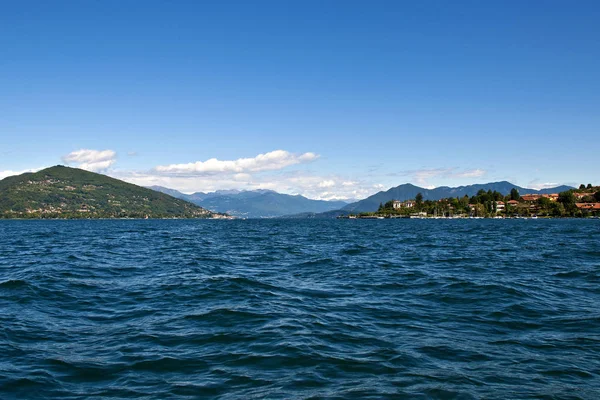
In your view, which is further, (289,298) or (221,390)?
(289,298)

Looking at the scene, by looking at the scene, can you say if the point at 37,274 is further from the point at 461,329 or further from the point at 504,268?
the point at 504,268

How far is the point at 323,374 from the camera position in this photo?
10.5 m

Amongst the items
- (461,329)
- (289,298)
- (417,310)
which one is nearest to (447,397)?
(461,329)

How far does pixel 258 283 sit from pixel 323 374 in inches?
553

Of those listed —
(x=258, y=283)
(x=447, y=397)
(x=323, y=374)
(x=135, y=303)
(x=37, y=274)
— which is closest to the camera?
(x=447, y=397)

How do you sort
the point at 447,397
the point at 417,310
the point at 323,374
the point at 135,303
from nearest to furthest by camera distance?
1. the point at 447,397
2. the point at 323,374
3. the point at 417,310
4. the point at 135,303

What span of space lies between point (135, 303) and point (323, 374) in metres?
11.6

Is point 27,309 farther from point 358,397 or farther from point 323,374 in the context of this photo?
point 358,397

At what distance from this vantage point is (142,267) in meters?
31.5

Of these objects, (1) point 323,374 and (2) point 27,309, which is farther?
(2) point 27,309

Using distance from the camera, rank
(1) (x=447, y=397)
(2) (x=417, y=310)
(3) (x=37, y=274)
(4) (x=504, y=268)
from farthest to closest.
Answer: (4) (x=504, y=268), (3) (x=37, y=274), (2) (x=417, y=310), (1) (x=447, y=397)

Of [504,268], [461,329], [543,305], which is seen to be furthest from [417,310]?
[504,268]

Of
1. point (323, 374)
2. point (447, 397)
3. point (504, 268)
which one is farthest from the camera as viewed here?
point (504, 268)

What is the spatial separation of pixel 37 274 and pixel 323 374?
23.3 m
